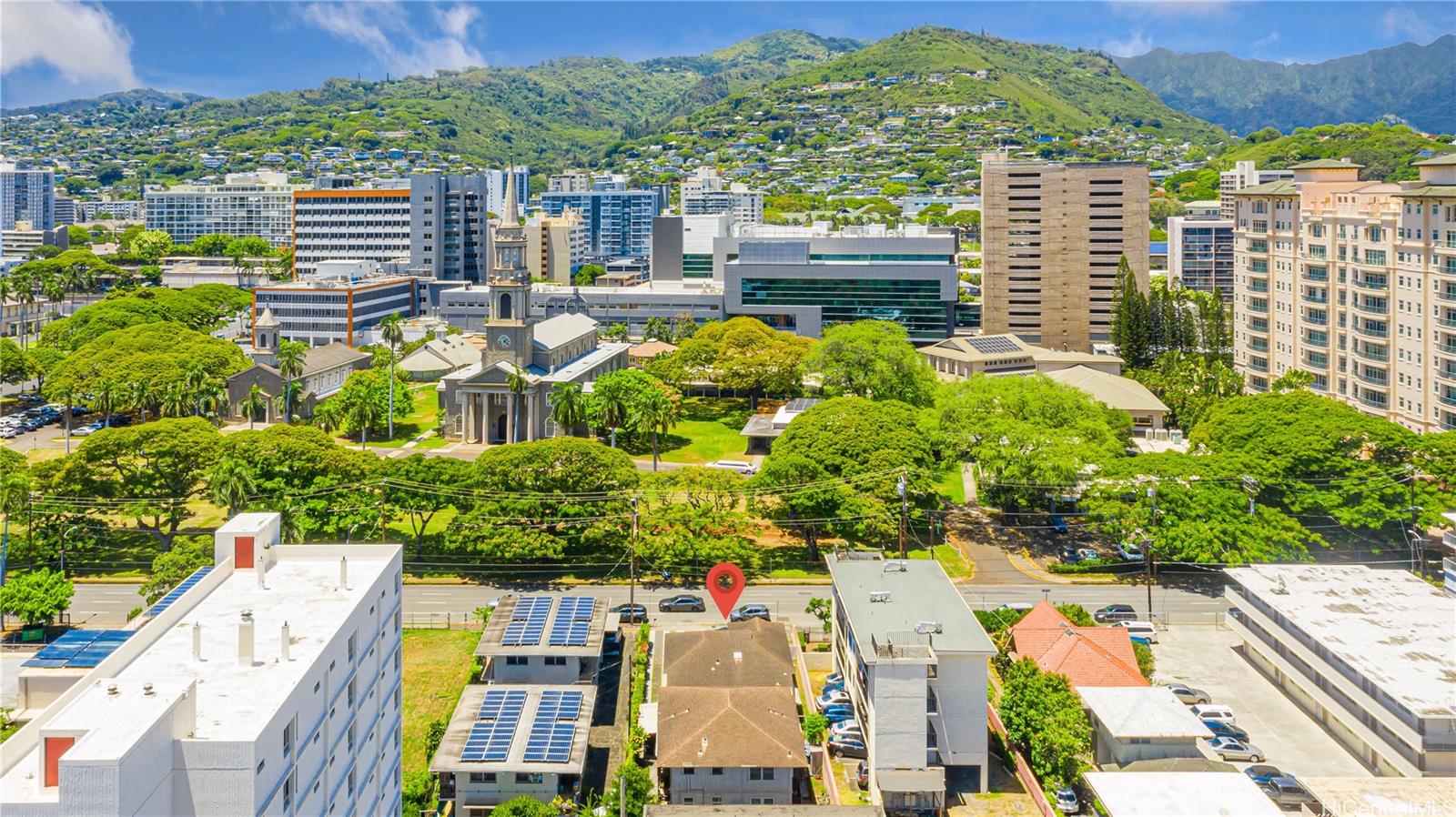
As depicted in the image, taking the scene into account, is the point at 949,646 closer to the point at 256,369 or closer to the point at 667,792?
the point at 667,792

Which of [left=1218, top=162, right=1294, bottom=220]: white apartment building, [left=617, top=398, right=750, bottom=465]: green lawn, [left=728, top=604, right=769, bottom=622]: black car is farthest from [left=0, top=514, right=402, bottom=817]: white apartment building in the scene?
[left=1218, top=162, right=1294, bottom=220]: white apartment building

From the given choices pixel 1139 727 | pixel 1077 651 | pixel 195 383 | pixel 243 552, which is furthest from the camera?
pixel 195 383

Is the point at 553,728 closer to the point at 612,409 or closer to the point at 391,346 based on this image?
the point at 612,409

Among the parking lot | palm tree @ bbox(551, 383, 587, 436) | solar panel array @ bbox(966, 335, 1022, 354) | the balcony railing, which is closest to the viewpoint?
the parking lot

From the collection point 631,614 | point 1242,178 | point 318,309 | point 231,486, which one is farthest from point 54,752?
point 1242,178

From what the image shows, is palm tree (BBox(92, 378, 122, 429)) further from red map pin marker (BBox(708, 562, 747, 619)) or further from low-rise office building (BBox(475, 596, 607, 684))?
red map pin marker (BBox(708, 562, 747, 619))

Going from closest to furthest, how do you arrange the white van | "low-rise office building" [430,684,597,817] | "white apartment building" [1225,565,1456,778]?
"low-rise office building" [430,684,597,817] → "white apartment building" [1225,565,1456,778] → the white van
